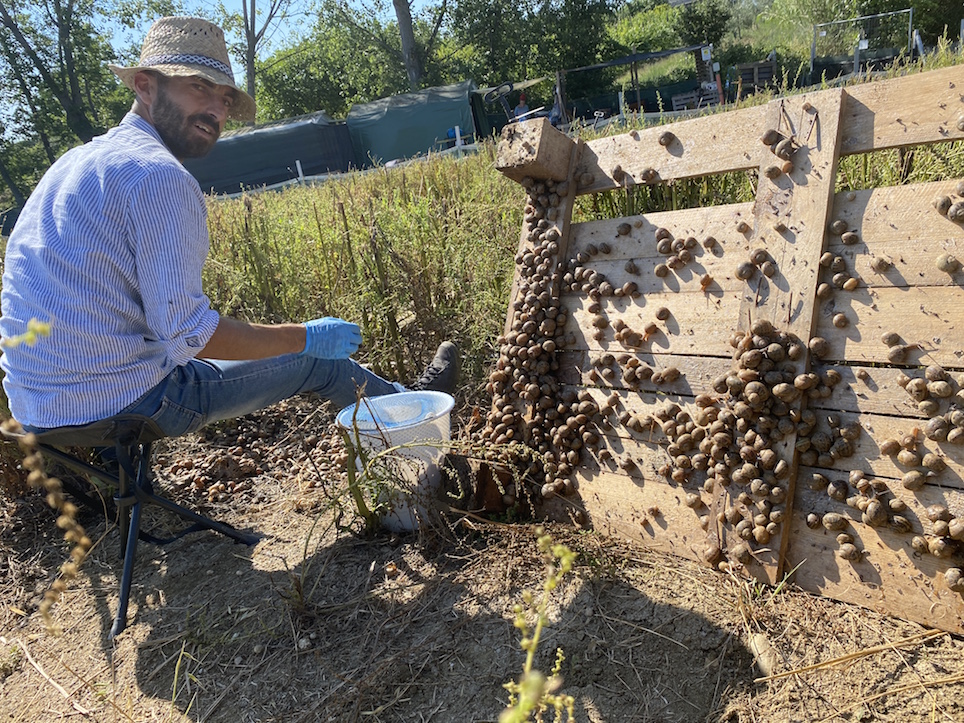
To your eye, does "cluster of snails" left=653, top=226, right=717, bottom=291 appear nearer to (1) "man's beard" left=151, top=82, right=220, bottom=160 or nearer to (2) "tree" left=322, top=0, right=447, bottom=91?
(1) "man's beard" left=151, top=82, right=220, bottom=160

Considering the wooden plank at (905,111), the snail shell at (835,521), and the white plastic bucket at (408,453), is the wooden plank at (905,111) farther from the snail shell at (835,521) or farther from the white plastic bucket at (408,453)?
the white plastic bucket at (408,453)

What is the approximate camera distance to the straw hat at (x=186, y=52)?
2.32 metres

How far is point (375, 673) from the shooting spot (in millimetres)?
1916

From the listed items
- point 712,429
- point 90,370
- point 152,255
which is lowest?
point 712,429

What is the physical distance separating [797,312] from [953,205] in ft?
1.52

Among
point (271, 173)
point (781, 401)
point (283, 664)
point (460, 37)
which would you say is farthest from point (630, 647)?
point (460, 37)

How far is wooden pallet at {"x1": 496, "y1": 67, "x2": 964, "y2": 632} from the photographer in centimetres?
170

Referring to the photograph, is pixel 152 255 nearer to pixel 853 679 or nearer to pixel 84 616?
pixel 84 616

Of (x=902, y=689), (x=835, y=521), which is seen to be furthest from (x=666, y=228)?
(x=902, y=689)

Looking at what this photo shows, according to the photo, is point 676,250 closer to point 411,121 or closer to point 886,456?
point 886,456

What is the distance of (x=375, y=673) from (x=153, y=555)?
1379mm

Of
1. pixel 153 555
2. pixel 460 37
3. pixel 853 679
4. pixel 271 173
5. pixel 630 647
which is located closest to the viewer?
pixel 853 679

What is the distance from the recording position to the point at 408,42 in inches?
990

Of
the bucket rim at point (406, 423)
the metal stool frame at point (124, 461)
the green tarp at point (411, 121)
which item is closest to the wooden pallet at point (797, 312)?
the bucket rim at point (406, 423)
